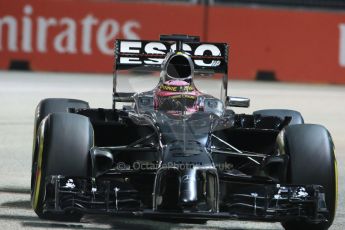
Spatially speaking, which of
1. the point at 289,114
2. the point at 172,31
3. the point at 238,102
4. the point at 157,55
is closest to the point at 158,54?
the point at 157,55

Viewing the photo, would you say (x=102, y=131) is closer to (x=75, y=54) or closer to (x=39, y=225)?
(x=39, y=225)

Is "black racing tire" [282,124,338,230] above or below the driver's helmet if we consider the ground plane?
below

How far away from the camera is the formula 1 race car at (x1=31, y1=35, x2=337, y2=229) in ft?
24.4

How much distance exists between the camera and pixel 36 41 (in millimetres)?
24047

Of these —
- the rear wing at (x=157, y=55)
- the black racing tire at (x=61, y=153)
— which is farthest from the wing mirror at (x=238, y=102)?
the black racing tire at (x=61, y=153)

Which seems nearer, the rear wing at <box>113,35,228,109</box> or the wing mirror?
the wing mirror

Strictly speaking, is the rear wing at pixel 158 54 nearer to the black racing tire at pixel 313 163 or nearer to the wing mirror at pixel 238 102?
the wing mirror at pixel 238 102

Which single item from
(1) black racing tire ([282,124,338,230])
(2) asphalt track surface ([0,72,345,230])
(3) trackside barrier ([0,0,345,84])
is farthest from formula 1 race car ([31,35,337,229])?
(3) trackside barrier ([0,0,345,84])

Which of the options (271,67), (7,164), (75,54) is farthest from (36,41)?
(7,164)

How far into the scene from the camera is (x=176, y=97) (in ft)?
29.0

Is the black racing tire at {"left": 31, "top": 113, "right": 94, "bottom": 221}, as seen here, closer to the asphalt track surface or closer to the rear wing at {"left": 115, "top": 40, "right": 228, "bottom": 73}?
the asphalt track surface

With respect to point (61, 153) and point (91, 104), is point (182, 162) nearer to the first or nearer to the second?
point (61, 153)

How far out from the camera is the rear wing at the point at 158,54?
32.9 feet

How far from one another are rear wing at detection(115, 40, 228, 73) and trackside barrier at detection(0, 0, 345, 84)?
1375 centimetres
